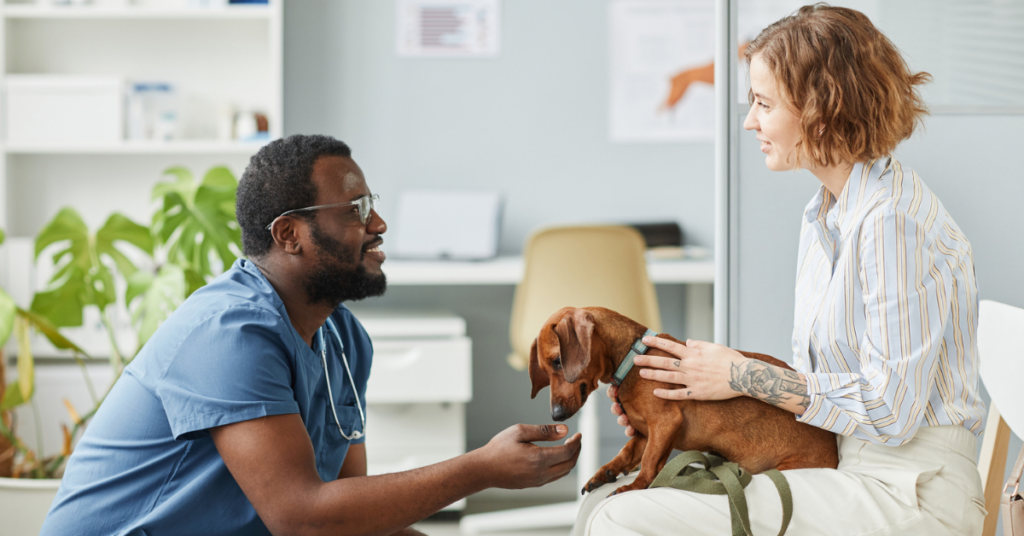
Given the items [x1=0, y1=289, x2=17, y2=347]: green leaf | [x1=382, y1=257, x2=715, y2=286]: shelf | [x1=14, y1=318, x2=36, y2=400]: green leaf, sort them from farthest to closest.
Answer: [x1=382, y1=257, x2=715, y2=286]: shelf < [x1=14, y1=318, x2=36, y2=400]: green leaf < [x1=0, y1=289, x2=17, y2=347]: green leaf

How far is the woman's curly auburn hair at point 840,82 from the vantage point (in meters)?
1.05

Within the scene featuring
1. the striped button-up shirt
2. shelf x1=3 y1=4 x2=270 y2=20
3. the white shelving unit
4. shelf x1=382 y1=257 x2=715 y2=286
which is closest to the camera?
the striped button-up shirt

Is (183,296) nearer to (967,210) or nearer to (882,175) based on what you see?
(882,175)

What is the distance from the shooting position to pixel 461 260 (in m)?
2.83

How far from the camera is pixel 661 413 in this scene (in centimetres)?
107

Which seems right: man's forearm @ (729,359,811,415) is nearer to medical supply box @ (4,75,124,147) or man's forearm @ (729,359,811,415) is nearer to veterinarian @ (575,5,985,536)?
veterinarian @ (575,5,985,536)

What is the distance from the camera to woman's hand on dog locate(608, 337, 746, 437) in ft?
3.46

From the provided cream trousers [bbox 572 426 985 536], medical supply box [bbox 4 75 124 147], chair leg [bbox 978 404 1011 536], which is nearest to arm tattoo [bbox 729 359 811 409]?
cream trousers [bbox 572 426 985 536]

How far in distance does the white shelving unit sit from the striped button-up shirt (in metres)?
2.34

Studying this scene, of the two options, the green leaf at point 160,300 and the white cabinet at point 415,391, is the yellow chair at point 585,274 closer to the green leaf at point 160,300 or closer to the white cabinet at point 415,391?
the white cabinet at point 415,391

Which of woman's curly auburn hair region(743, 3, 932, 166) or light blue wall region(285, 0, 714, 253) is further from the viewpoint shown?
light blue wall region(285, 0, 714, 253)

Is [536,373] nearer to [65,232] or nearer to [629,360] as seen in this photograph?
[629,360]

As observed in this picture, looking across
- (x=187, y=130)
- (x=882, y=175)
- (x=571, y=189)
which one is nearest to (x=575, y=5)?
(x=571, y=189)

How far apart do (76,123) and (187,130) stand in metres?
0.38
